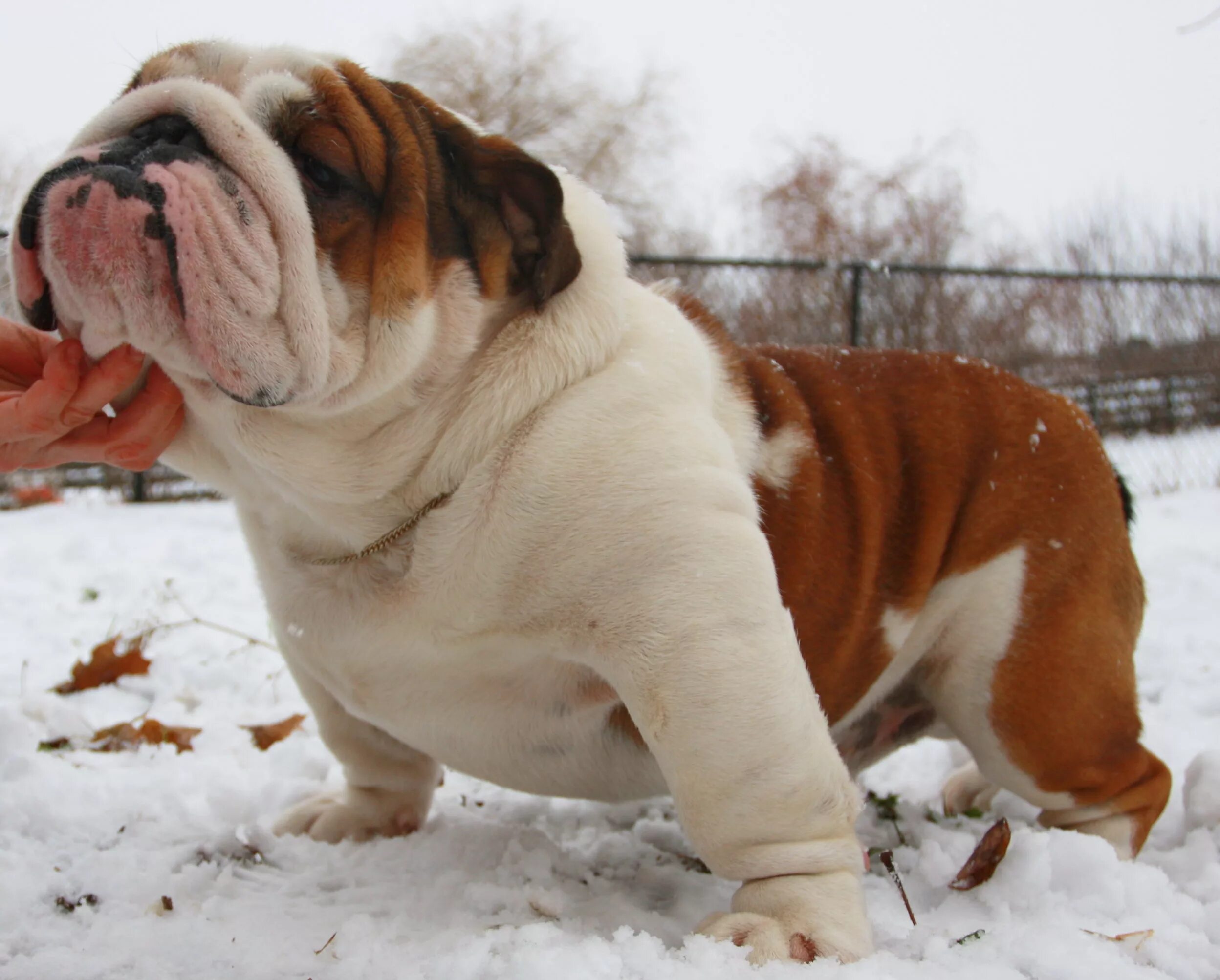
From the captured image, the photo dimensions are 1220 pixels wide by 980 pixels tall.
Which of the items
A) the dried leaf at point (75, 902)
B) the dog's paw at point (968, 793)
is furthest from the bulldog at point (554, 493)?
the dried leaf at point (75, 902)

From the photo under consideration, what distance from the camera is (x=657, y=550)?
171 centimetres

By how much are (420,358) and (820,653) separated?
→ 41.3 inches

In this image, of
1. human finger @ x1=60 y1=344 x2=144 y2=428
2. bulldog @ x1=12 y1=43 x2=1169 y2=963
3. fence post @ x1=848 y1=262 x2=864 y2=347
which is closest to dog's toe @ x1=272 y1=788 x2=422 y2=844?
bulldog @ x1=12 y1=43 x2=1169 y2=963

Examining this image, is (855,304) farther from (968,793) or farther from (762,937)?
(762,937)

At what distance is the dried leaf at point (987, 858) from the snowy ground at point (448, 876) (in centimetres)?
2

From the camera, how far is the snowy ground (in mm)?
1615

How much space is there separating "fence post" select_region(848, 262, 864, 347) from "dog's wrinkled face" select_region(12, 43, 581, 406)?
6946 millimetres

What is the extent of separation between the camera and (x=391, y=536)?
1.92 meters

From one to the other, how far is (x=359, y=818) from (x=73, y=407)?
121 centimetres

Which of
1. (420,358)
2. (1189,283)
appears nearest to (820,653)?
(420,358)

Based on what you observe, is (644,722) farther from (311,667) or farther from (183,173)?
(183,173)

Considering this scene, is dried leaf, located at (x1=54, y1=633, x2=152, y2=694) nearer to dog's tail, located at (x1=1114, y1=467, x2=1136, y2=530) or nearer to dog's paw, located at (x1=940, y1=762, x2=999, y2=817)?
dog's paw, located at (x1=940, y1=762, x2=999, y2=817)

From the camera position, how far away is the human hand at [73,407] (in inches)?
69.5

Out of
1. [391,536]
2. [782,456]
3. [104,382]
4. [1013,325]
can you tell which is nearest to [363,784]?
[391,536]
